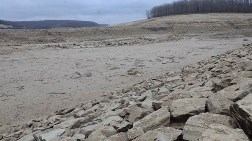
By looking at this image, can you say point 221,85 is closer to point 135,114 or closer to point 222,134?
point 135,114

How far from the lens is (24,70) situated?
1711 centimetres

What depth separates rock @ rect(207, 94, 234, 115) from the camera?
15.5 feet

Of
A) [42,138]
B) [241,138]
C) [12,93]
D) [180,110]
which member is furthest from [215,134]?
[12,93]

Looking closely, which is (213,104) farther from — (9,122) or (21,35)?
(21,35)

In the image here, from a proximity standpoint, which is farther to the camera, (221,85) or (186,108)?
(221,85)

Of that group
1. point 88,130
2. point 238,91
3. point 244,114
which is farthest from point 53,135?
point 244,114

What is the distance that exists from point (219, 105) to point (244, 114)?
2.54 ft

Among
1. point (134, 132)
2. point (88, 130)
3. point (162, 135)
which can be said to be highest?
point (162, 135)

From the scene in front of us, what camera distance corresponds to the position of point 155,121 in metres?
5.04

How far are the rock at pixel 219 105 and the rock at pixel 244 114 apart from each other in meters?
0.23

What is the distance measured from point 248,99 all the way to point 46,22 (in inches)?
6937

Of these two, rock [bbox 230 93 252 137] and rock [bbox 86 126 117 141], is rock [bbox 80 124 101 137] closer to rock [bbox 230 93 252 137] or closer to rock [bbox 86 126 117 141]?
rock [bbox 86 126 117 141]

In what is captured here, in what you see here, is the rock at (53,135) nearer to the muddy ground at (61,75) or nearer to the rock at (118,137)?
the rock at (118,137)

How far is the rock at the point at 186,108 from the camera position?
16.3 ft
